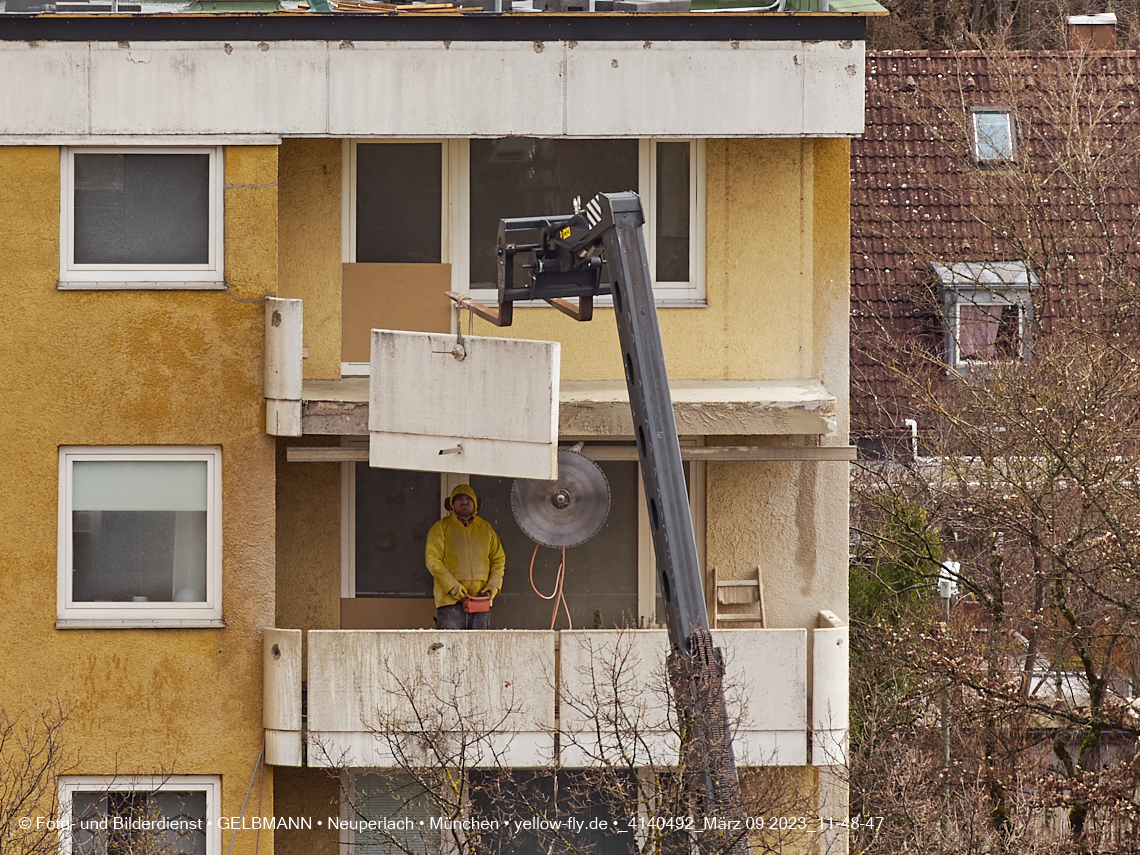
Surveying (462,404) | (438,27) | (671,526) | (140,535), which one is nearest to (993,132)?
(438,27)

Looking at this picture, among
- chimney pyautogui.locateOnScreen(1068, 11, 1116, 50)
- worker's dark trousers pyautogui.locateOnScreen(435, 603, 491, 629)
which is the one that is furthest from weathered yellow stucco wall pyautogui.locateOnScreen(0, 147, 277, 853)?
chimney pyautogui.locateOnScreen(1068, 11, 1116, 50)

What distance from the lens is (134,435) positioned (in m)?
12.7

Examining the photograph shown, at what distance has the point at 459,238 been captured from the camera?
44.5 feet

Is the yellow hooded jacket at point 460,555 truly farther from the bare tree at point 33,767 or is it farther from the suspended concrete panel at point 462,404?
the bare tree at point 33,767

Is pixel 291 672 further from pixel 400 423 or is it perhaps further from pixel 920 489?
pixel 920 489

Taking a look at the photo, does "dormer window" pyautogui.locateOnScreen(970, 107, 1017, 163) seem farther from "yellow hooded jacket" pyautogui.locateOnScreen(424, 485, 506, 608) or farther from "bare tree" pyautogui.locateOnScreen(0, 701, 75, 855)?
"bare tree" pyautogui.locateOnScreen(0, 701, 75, 855)

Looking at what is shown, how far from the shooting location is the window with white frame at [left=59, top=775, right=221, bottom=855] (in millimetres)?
12562

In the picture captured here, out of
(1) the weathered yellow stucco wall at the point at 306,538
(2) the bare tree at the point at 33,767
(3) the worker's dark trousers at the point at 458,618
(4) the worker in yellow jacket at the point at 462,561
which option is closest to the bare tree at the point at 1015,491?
(3) the worker's dark trousers at the point at 458,618

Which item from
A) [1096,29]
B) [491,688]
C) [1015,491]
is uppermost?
[1096,29]

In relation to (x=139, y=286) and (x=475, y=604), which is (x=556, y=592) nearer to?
(x=475, y=604)

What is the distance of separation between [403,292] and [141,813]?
5.03 m

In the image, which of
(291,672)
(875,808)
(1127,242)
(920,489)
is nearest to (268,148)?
(291,672)

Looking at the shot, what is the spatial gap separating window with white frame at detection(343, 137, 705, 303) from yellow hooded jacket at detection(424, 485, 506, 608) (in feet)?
7.06

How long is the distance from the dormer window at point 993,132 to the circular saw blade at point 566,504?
1641 centimetres
